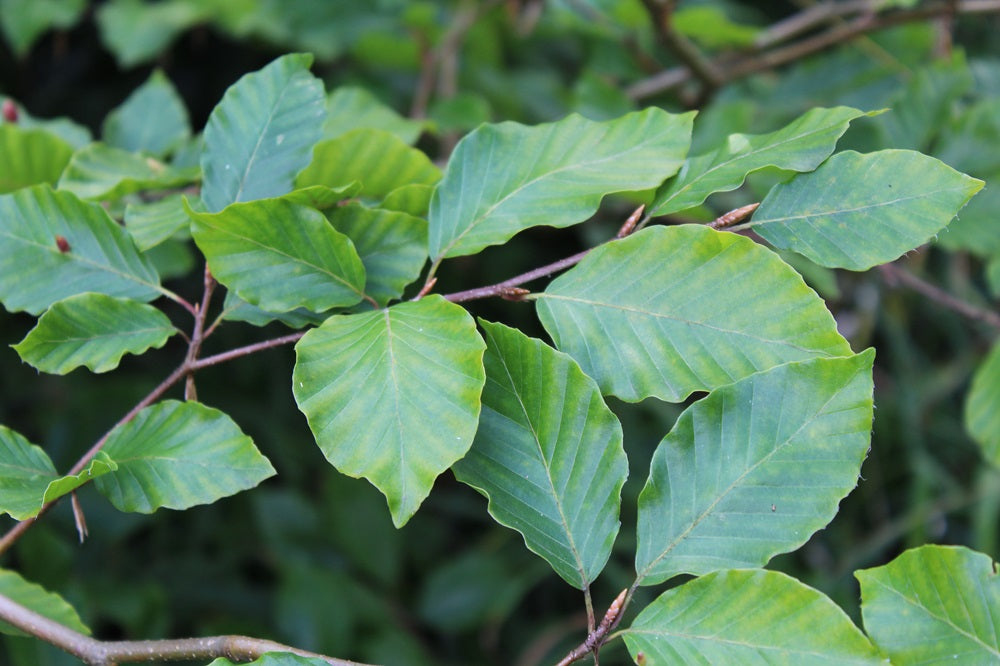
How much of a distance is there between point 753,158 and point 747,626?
0.88 ft

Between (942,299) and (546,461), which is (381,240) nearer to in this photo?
(546,461)

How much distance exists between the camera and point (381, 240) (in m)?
0.57

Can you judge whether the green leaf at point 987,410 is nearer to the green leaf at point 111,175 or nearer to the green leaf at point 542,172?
the green leaf at point 542,172

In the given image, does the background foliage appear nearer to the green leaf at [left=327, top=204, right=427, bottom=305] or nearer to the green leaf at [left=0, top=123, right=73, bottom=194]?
the green leaf at [left=0, top=123, right=73, bottom=194]

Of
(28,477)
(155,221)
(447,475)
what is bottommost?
(447,475)

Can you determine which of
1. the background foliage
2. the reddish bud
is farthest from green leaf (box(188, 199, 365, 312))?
the background foliage

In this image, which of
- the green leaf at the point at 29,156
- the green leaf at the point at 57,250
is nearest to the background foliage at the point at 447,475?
the green leaf at the point at 29,156

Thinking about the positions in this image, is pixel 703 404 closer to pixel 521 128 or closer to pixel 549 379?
pixel 549 379

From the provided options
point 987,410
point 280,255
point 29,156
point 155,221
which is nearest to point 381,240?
point 280,255

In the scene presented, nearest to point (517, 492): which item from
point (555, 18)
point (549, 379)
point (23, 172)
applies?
point (549, 379)

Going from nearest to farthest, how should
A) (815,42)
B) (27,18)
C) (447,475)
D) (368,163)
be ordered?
(368,163)
(815,42)
(27,18)
(447,475)

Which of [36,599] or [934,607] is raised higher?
[934,607]

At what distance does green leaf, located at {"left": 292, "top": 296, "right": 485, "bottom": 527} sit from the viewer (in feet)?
1.42

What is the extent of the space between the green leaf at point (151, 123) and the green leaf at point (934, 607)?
→ 2.56ft
